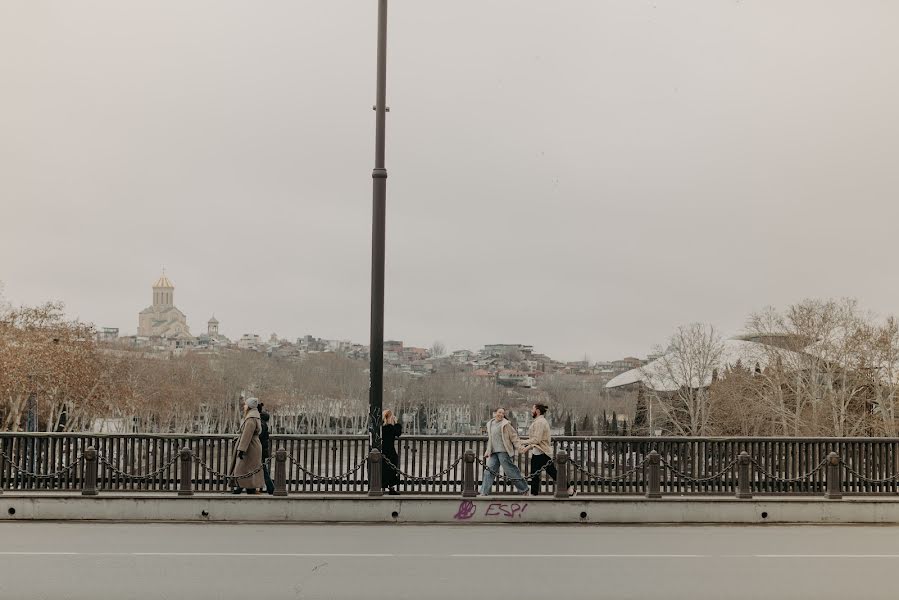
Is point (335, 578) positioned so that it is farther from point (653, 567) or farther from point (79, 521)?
point (79, 521)

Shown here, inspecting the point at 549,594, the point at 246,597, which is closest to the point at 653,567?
the point at 549,594

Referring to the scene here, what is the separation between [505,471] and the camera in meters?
18.9

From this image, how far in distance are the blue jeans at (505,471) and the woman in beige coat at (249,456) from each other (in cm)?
418

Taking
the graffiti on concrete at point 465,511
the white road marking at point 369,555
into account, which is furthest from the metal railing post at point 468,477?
the white road marking at point 369,555

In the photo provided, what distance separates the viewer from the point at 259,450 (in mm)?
18938

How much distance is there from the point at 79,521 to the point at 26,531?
1.57 m

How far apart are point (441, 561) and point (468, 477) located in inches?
205

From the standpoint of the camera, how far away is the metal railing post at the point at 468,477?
18.2 metres

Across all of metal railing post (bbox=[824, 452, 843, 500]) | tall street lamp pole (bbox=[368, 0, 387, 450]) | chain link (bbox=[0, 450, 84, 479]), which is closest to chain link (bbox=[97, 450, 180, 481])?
chain link (bbox=[0, 450, 84, 479])

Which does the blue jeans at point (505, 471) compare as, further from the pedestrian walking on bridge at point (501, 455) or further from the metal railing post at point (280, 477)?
the metal railing post at point (280, 477)

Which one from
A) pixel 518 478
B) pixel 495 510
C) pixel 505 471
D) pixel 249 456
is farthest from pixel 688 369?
pixel 249 456

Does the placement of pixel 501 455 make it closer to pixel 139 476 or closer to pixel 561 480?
pixel 561 480

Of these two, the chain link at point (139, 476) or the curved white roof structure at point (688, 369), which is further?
the curved white roof structure at point (688, 369)

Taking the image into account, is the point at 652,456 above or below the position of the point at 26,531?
above
